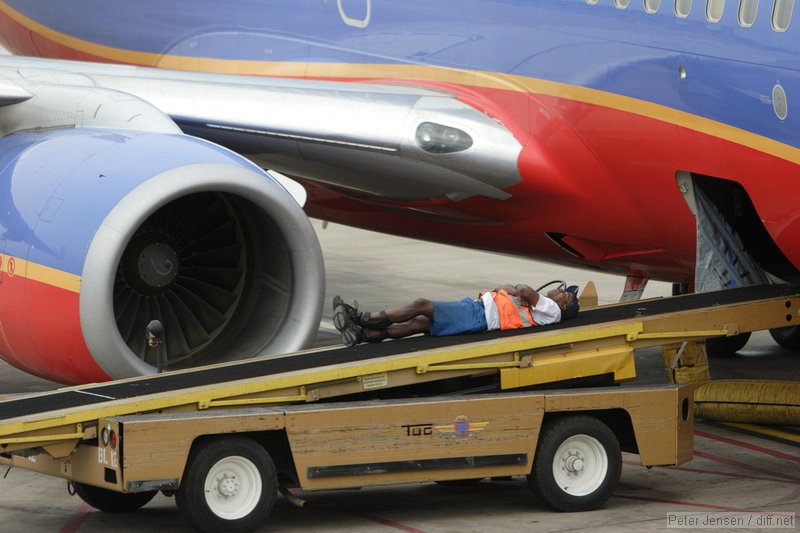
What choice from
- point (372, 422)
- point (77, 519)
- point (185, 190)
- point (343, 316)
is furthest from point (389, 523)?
point (185, 190)

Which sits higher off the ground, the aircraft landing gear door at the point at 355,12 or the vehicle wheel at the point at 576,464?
the aircraft landing gear door at the point at 355,12

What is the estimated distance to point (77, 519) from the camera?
7977 mm

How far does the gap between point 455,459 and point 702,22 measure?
360 cm

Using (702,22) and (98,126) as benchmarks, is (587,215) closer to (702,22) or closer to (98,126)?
(702,22)

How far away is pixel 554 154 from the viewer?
34.1ft

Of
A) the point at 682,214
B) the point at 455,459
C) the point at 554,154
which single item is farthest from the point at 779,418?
the point at 455,459

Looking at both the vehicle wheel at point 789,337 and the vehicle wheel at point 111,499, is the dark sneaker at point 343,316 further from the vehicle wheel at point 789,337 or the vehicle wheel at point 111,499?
the vehicle wheel at point 789,337

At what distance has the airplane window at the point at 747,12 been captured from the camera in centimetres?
917

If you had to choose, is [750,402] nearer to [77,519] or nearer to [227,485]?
[227,485]

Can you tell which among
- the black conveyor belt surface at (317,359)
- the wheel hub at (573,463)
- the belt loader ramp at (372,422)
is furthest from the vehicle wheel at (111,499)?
the wheel hub at (573,463)

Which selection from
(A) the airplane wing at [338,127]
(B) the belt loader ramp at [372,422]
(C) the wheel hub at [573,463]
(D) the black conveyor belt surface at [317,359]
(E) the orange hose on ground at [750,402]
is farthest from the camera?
(A) the airplane wing at [338,127]

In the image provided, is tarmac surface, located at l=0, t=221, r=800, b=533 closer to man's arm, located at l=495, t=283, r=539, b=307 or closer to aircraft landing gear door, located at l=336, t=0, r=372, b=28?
man's arm, located at l=495, t=283, r=539, b=307

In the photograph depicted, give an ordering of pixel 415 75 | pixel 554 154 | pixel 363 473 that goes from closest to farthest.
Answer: pixel 363 473 → pixel 554 154 → pixel 415 75

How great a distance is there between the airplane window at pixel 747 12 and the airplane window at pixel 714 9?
0.15 meters
